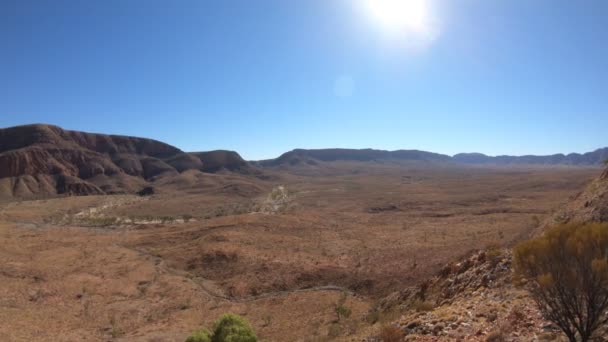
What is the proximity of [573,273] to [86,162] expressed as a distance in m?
128

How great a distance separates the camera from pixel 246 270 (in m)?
27.3

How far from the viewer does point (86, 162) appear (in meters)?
111

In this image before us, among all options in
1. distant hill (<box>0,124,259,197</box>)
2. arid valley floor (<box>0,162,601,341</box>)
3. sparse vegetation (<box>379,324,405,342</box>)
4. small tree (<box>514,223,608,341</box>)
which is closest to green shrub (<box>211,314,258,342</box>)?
arid valley floor (<box>0,162,601,341</box>)

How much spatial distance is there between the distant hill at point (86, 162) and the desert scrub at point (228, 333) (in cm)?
9413

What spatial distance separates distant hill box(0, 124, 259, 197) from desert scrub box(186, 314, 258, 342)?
94.1m

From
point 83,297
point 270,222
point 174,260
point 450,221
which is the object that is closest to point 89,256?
point 174,260

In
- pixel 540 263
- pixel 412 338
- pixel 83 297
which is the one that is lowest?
pixel 83 297

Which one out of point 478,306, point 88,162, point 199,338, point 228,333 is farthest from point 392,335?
point 88,162

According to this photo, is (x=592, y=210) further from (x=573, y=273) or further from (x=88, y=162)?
(x=88, y=162)

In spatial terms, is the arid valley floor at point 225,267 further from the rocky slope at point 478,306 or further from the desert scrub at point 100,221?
the rocky slope at point 478,306

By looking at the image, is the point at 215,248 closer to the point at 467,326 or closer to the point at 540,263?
the point at 467,326

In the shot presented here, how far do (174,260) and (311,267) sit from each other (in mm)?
12720

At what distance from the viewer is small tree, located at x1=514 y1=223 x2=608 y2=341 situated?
19.0 feet

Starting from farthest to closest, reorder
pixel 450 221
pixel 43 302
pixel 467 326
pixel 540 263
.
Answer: pixel 450 221 → pixel 43 302 → pixel 467 326 → pixel 540 263
